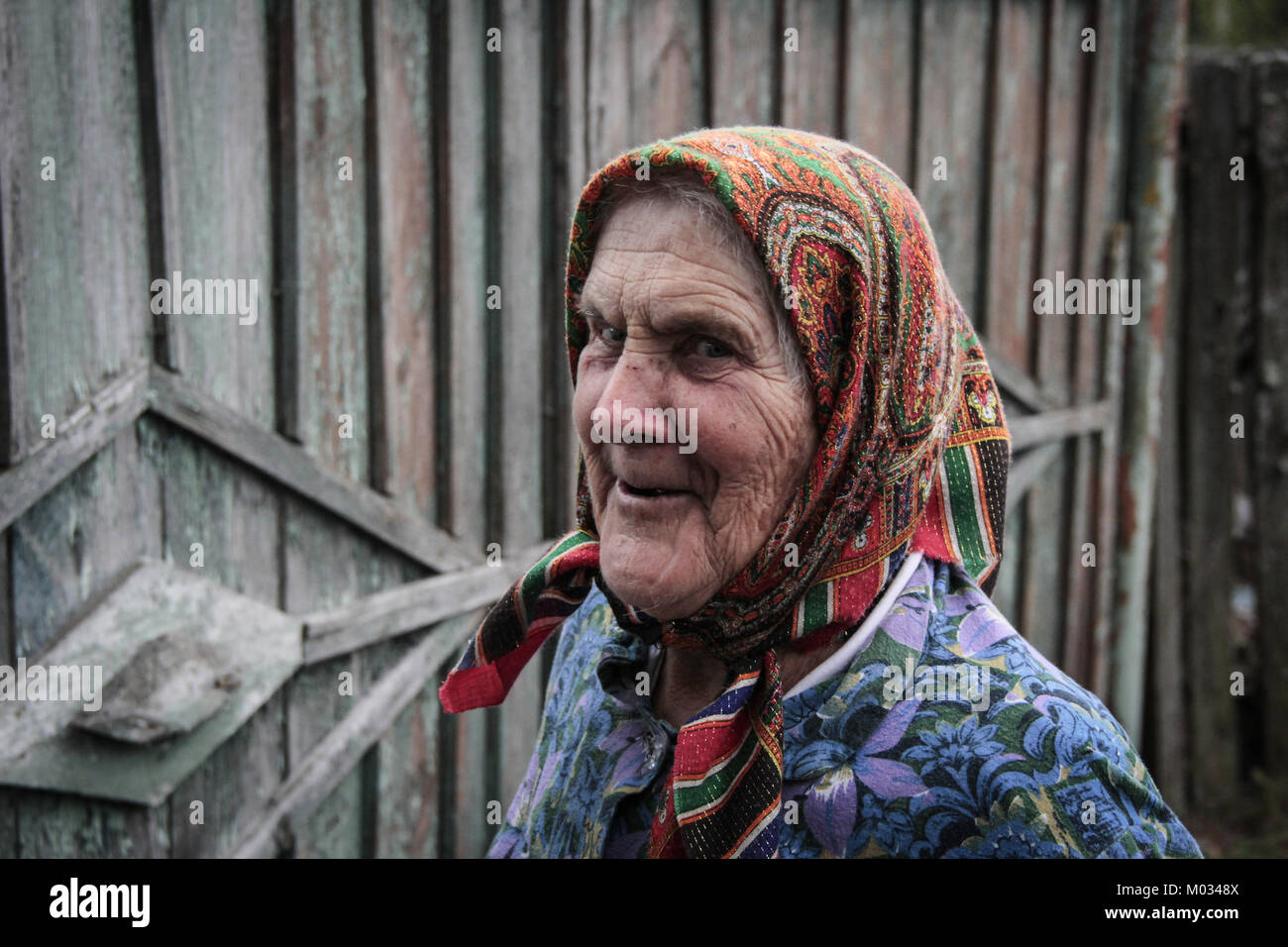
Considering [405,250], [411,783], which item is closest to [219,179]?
[405,250]

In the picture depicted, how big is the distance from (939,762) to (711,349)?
0.67 meters

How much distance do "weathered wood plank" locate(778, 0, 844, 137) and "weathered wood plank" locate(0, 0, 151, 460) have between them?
2.19 meters

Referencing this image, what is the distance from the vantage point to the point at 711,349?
1.69 m

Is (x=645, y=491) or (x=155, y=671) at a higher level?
(x=645, y=491)

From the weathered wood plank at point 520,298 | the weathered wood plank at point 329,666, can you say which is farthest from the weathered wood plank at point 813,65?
the weathered wood plank at point 329,666

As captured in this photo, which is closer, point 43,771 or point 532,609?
point 532,609

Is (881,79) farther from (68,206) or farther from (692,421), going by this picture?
(692,421)

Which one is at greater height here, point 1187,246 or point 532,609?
point 1187,246

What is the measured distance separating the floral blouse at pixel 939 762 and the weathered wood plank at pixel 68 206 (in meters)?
1.62

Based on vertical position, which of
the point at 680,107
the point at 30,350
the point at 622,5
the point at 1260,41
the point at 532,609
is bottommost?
the point at 532,609

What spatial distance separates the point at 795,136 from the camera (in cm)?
179

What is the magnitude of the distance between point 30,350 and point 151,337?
288 millimetres
